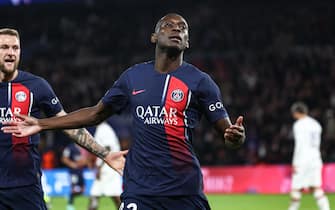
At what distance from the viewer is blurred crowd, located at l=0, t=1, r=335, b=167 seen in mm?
25891

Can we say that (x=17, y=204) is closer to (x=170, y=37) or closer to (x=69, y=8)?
(x=170, y=37)

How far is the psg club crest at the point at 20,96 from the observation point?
7.29 metres

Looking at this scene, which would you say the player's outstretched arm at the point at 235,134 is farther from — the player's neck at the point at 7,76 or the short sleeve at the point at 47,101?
the player's neck at the point at 7,76

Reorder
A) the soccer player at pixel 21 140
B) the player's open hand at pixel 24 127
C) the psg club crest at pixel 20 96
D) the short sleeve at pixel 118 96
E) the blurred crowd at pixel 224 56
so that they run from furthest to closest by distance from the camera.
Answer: the blurred crowd at pixel 224 56 → the psg club crest at pixel 20 96 → the soccer player at pixel 21 140 → the short sleeve at pixel 118 96 → the player's open hand at pixel 24 127

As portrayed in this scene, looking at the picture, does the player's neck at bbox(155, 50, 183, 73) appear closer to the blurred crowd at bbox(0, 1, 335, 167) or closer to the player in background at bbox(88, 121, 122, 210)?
the player in background at bbox(88, 121, 122, 210)

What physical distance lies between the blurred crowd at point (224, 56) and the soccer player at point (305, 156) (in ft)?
25.1

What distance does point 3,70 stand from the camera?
7406mm

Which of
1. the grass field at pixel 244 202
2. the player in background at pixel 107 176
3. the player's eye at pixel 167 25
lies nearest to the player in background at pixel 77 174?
the grass field at pixel 244 202

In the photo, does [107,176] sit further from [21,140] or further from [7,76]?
[21,140]

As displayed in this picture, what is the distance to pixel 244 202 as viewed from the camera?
19.4 m

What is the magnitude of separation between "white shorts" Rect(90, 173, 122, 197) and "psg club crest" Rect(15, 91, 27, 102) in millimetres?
6761

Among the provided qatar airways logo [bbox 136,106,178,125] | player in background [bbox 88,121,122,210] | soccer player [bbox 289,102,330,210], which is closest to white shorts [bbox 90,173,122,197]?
player in background [bbox 88,121,122,210]

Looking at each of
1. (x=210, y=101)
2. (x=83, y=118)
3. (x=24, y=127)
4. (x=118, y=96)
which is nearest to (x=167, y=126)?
(x=210, y=101)

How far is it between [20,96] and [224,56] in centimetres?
2419
